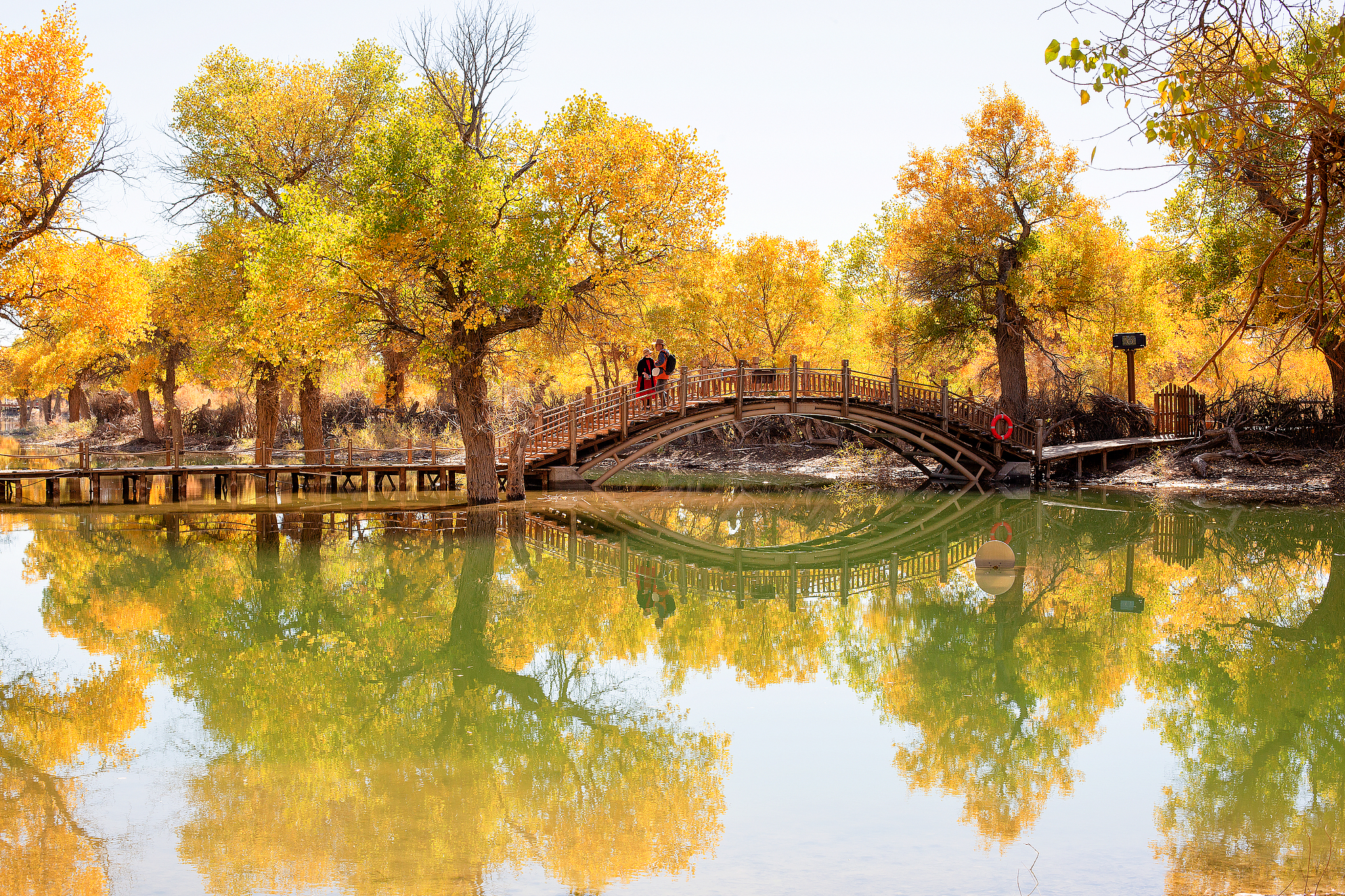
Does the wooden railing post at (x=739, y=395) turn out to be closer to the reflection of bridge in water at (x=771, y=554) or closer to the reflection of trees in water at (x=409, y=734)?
the reflection of bridge in water at (x=771, y=554)

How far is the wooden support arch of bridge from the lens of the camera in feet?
77.7

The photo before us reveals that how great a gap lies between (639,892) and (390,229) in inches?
593

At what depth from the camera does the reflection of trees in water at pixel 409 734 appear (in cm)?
545

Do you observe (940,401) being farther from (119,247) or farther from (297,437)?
(297,437)

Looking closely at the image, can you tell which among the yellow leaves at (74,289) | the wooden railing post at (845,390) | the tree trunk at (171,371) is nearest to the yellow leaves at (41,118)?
the yellow leaves at (74,289)

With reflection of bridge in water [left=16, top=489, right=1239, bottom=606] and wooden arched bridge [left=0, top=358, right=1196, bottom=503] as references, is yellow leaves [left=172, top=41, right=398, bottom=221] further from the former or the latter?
reflection of bridge in water [left=16, top=489, right=1239, bottom=606]

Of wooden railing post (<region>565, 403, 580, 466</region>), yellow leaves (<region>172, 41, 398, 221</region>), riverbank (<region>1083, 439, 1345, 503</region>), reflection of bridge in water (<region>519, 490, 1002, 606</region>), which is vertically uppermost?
yellow leaves (<region>172, 41, 398, 221</region>)

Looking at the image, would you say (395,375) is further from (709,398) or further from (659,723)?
(659,723)

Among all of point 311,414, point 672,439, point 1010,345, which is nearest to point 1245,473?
point 1010,345

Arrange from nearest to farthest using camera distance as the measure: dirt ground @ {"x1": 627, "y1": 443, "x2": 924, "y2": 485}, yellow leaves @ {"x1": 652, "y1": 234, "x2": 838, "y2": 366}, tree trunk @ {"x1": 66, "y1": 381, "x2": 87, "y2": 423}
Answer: dirt ground @ {"x1": 627, "y1": 443, "x2": 924, "y2": 485} < yellow leaves @ {"x1": 652, "y1": 234, "x2": 838, "y2": 366} < tree trunk @ {"x1": 66, "y1": 381, "x2": 87, "y2": 423}

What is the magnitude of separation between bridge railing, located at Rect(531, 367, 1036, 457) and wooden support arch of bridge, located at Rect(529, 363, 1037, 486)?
26mm

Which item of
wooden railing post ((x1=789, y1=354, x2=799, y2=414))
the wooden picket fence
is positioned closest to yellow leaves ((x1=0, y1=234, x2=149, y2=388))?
wooden railing post ((x1=789, y1=354, x2=799, y2=414))

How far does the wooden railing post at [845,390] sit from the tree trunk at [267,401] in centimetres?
1449

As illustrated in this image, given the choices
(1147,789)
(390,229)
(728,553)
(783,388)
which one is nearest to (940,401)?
(783,388)
